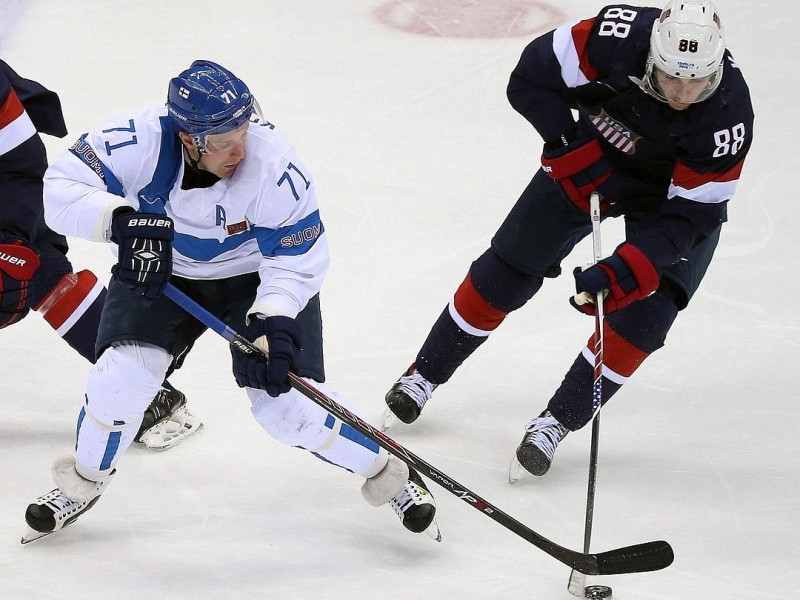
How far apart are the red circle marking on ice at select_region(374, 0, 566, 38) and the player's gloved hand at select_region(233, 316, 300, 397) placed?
336cm

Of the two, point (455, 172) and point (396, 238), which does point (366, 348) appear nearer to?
point (396, 238)

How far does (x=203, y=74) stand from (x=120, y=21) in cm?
348

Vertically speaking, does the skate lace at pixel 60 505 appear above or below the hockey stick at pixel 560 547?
below

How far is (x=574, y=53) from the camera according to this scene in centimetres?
304

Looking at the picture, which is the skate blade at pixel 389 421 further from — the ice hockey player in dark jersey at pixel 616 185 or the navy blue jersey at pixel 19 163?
the navy blue jersey at pixel 19 163

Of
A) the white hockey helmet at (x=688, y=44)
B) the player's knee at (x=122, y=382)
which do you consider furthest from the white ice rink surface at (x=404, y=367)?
the white hockey helmet at (x=688, y=44)

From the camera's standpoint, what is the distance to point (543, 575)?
2.77 m

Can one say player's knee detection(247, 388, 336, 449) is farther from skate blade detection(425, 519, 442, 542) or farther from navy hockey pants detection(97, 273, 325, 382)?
skate blade detection(425, 519, 442, 542)

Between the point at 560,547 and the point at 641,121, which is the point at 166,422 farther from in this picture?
the point at 641,121

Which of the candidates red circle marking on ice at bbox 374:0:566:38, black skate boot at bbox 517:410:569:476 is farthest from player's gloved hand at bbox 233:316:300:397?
red circle marking on ice at bbox 374:0:566:38

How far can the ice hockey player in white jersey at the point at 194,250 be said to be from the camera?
249 cm

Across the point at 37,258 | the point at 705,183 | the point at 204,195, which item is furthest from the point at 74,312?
the point at 705,183

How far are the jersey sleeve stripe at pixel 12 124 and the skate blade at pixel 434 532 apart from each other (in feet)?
4.64

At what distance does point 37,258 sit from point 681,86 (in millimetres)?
1636
